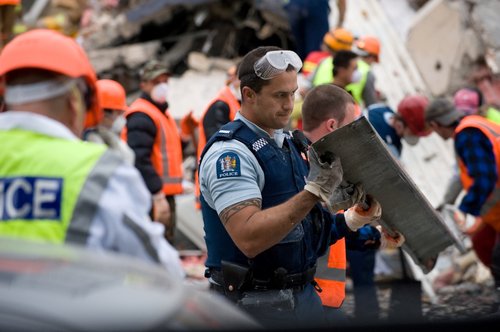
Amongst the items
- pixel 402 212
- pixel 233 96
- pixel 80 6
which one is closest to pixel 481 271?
pixel 233 96

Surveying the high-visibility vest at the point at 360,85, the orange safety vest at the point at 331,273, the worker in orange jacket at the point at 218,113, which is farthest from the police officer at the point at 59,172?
the high-visibility vest at the point at 360,85

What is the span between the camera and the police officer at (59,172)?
3088 mm

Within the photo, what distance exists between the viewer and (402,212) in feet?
16.1

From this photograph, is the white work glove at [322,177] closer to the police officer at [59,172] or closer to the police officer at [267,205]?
the police officer at [267,205]

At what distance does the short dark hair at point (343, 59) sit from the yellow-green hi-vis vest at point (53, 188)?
589cm

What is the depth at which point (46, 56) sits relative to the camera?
10.7 ft

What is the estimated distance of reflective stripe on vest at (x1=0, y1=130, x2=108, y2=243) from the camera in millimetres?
3082

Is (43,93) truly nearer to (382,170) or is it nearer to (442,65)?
(382,170)

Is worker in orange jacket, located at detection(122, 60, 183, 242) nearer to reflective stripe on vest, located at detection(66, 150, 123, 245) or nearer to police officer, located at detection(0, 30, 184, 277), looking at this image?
police officer, located at detection(0, 30, 184, 277)

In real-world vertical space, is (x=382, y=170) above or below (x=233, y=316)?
below

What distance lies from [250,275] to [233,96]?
4235 millimetres

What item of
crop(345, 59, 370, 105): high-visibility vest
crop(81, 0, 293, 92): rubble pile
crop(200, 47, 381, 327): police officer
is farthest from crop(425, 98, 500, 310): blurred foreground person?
crop(81, 0, 293, 92): rubble pile

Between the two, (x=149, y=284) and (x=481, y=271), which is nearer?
(x=149, y=284)

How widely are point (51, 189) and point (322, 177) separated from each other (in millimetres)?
1519
